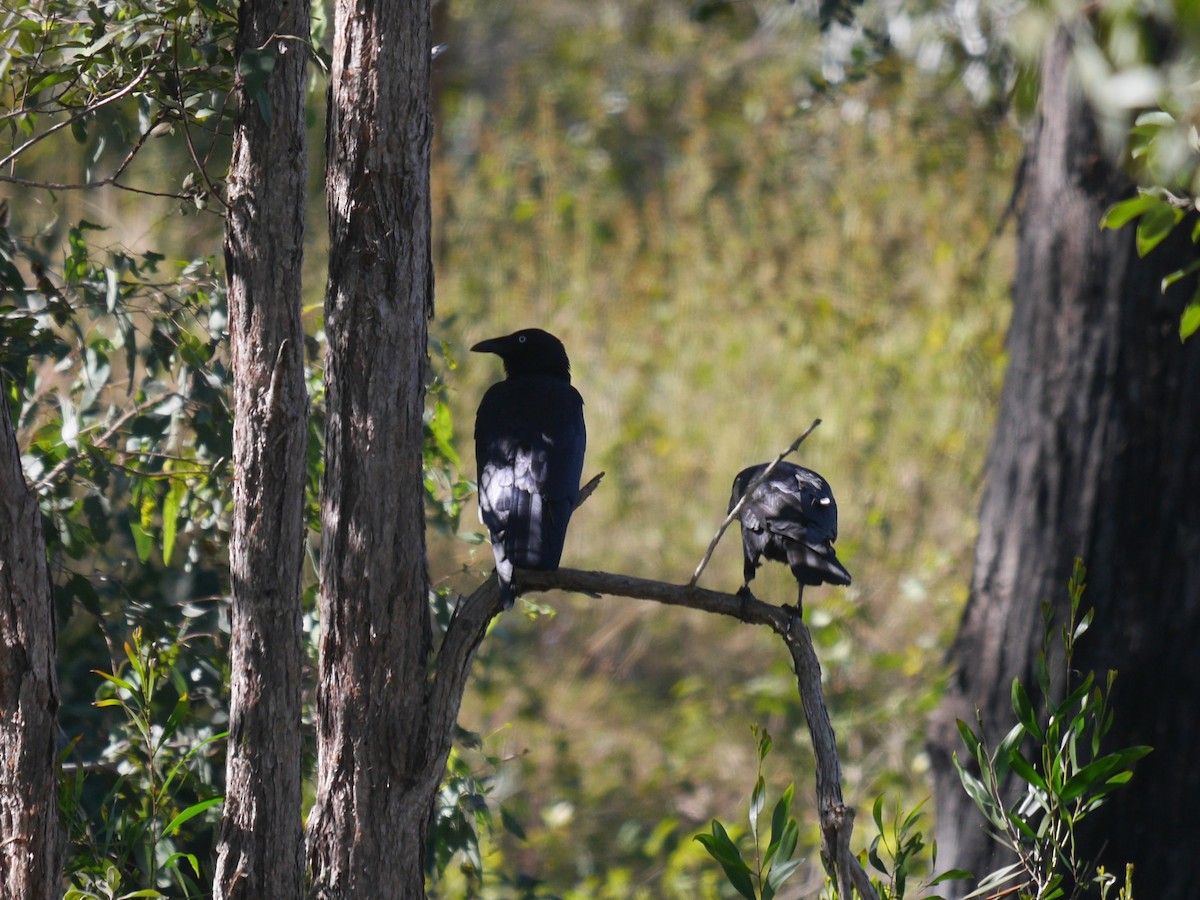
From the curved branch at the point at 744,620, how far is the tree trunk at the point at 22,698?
0.68 meters

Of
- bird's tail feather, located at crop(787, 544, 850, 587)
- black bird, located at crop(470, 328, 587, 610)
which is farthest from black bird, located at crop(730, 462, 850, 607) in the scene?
black bird, located at crop(470, 328, 587, 610)

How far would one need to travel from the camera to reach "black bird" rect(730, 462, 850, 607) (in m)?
2.96

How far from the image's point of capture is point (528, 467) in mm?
3145

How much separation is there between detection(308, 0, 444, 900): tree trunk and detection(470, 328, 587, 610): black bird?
39cm

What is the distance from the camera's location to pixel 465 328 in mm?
9141

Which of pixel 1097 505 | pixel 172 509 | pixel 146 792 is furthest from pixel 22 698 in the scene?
pixel 1097 505

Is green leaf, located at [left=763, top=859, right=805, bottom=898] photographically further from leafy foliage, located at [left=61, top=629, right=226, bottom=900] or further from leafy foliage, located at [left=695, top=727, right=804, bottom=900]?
leafy foliage, located at [left=61, top=629, right=226, bottom=900]

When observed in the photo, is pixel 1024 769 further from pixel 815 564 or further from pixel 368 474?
pixel 368 474

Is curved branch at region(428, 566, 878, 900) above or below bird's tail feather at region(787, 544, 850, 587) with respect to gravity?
below

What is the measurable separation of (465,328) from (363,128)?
684 centimetres

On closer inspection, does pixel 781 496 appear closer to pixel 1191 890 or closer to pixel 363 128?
pixel 363 128

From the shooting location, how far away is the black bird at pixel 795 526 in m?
2.96

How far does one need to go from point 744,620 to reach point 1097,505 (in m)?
1.89

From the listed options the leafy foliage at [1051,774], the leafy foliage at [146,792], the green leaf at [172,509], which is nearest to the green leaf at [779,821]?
the leafy foliage at [1051,774]
